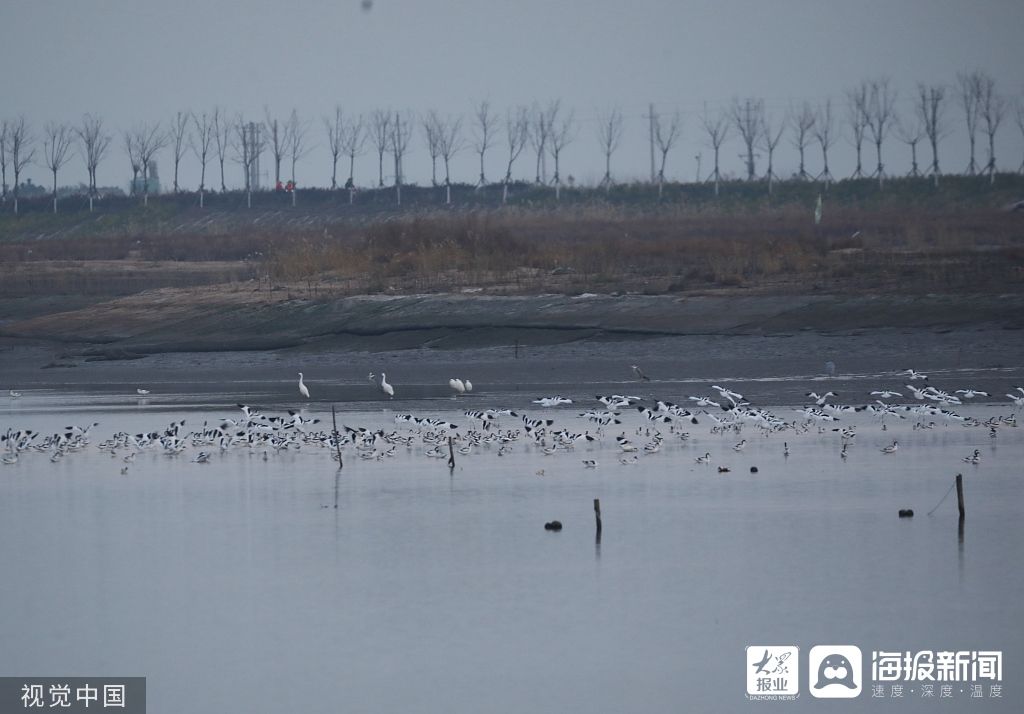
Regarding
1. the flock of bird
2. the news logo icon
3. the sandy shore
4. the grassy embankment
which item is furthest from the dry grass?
the news logo icon

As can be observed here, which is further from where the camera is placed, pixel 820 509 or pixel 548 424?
pixel 548 424

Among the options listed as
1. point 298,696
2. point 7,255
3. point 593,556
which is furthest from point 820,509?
point 7,255

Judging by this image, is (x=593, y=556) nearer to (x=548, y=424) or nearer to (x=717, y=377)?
(x=548, y=424)

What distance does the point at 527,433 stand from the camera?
2141 cm

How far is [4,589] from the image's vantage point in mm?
13742

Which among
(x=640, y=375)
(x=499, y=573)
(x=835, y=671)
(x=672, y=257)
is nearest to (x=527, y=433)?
(x=640, y=375)

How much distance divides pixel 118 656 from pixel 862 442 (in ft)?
41.0

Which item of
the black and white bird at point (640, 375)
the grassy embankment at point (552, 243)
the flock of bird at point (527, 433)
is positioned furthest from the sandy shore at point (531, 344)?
the flock of bird at point (527, 433)

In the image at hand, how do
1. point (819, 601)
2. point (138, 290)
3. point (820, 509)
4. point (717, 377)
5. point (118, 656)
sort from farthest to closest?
1. point (138, 290)
2. point (717, 377)
3. point (820, 509)
4. point (819, 601)
5. point (118, 656)

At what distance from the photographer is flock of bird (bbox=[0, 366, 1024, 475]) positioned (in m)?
20.8

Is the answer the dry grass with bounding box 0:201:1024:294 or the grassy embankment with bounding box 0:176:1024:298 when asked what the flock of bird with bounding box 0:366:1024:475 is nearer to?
the grassy embankment with bounding box 0:176:1024:298

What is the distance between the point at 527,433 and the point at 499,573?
7778 mm

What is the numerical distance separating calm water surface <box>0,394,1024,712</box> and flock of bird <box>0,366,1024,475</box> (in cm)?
43

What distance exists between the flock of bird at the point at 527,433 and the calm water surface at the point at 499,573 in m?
0.43
